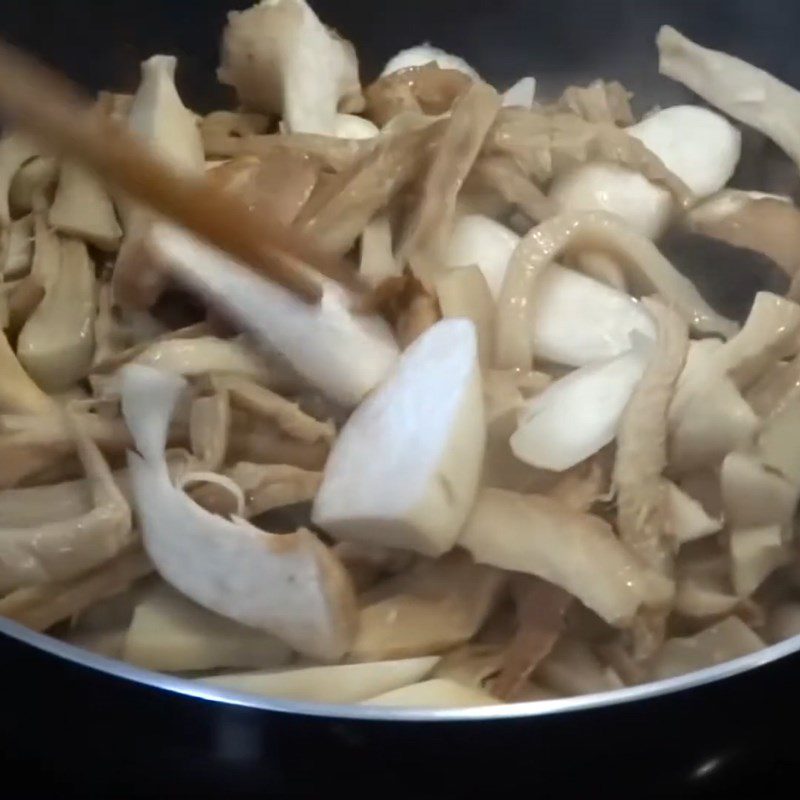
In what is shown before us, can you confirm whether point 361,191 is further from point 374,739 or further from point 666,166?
point 374,739

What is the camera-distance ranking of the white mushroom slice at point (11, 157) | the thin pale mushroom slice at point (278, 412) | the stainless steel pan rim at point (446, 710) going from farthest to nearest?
1. the white mushroom slice at point (11, 157)
2. the thin pale mushroom slice at point (278, 412)
3. the stainless steel pan rim at point (446, 710)

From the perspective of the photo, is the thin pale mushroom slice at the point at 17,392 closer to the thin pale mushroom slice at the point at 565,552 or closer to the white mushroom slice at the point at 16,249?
the white mushroom slice at the point at 16,249

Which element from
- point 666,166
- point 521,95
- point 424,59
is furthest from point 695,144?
point 424,59

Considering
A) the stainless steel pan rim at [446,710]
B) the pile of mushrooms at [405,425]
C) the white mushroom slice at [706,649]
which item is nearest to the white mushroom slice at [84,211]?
the pile of mushrooms at [405,425]

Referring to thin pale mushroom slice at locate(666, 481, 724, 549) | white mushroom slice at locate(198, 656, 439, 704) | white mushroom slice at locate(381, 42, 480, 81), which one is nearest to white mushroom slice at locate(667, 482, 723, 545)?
thin pale mushroom slice at locate(666, 481, 724, 549)

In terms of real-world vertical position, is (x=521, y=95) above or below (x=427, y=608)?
above

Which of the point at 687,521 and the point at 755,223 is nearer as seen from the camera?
the point at 687,521

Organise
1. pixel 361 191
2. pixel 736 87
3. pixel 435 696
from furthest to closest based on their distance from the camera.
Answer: pixel 736 87, pixel 361 191, pixel 435 696
